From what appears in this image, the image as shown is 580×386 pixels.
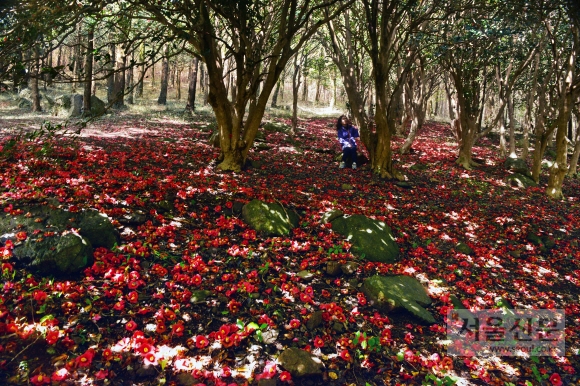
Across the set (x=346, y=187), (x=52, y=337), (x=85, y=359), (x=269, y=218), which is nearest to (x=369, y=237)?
(x=269, y=218)

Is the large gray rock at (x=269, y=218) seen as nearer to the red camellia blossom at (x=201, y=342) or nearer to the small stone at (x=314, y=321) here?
the small stone at (x=314, y=321)

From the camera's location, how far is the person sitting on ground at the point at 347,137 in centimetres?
1149

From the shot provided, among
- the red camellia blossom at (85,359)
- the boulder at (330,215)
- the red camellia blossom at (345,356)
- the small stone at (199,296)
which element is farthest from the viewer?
the boulder at (330,215)

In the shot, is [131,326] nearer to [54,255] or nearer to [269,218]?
[54,255]

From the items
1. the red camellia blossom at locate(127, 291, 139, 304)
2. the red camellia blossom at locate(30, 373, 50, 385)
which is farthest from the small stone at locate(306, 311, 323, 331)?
the red camellia blossom at locate(30, 373, 50, 385)

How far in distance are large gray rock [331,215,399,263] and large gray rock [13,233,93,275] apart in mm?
4478

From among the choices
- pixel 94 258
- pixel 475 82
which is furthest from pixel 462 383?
pixel 475 82

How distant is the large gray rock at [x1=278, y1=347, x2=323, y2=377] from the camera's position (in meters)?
3.55

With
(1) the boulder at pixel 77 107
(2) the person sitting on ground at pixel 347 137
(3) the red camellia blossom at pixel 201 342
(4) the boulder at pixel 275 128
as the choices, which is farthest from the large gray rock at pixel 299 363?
(1) the boulder at pixel 77 107

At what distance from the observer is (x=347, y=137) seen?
1160 centimetres

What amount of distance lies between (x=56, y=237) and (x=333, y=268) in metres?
4.18

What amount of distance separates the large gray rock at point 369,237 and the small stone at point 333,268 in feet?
2.36

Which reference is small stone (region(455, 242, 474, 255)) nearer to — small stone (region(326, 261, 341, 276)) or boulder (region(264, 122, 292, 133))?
small stone (region(326, 261, 341, 276))

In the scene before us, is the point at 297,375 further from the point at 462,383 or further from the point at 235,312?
the point at 462,383
